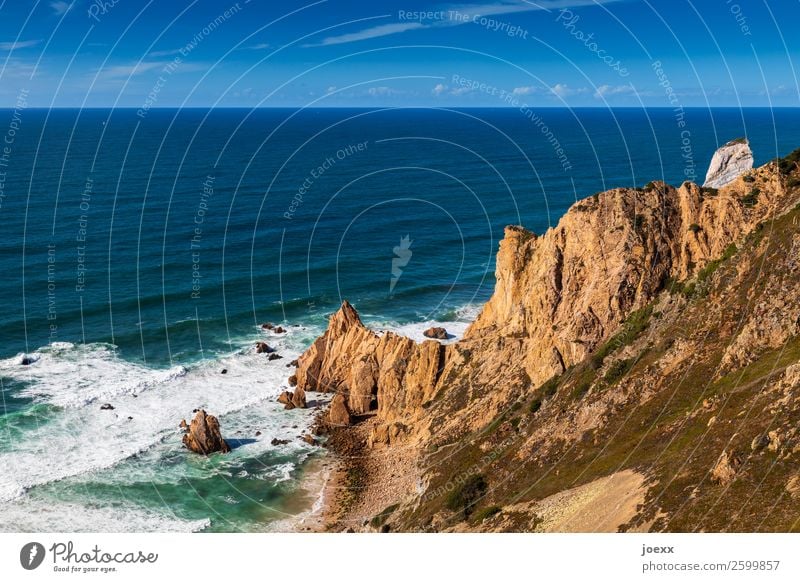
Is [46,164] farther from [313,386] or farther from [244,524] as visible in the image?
[244,524]

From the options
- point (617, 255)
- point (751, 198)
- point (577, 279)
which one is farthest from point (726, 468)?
point (751, 198)

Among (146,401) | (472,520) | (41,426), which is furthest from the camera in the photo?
(146,401)

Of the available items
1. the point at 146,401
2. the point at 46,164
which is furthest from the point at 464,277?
the point at 46,164

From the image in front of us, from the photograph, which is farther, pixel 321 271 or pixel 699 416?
Result: pixel 321 271

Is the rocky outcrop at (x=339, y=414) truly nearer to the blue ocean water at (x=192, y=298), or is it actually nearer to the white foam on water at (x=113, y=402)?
the blue ocean water at (x=192, y=298)

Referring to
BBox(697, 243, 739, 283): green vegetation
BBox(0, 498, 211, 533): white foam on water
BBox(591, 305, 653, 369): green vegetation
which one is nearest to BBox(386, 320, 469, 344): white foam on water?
BBox(591, 305, 653, 369): green vegetation

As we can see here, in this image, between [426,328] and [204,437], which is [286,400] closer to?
[204,437]
